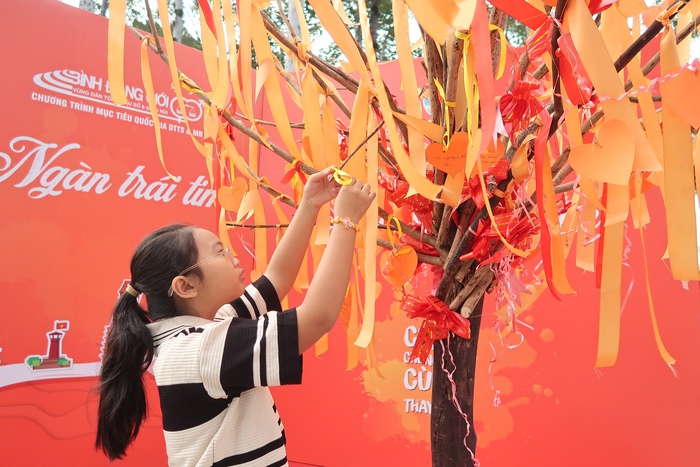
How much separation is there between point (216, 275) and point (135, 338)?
143 millimetres

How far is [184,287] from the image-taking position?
85cm

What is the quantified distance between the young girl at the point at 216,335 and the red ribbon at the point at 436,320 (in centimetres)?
11

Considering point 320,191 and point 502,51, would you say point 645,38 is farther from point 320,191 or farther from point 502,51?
point 320,191

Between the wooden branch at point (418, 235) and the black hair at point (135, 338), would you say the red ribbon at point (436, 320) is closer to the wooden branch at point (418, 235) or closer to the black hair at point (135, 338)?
the wooden branch at point (418, 235)

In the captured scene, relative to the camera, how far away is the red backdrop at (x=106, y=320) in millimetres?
1882

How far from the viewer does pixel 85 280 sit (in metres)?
2.29

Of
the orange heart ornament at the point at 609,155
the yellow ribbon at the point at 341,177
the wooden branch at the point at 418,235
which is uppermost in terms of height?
the yellow ribbon at the point at 341,177

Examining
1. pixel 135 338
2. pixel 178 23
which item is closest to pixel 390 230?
pixel 135 338

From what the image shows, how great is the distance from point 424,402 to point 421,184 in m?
1.90

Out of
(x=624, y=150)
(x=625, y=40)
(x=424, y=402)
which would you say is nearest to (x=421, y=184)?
(x=624, y=150)

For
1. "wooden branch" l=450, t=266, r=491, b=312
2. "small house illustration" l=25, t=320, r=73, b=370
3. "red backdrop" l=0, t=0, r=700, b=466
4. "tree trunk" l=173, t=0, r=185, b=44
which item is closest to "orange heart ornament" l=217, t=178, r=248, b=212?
"wooden branch" l=450, t=266, r=491, b=312

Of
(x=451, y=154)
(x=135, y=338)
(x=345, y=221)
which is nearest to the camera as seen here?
(x=451, y=154)

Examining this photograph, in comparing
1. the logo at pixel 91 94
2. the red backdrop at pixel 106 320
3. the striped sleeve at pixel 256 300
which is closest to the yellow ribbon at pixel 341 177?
the striped sleeve at pixel 256 300

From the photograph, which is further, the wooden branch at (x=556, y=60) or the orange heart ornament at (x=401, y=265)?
the orange heart ornament at (x=401, y=265)
